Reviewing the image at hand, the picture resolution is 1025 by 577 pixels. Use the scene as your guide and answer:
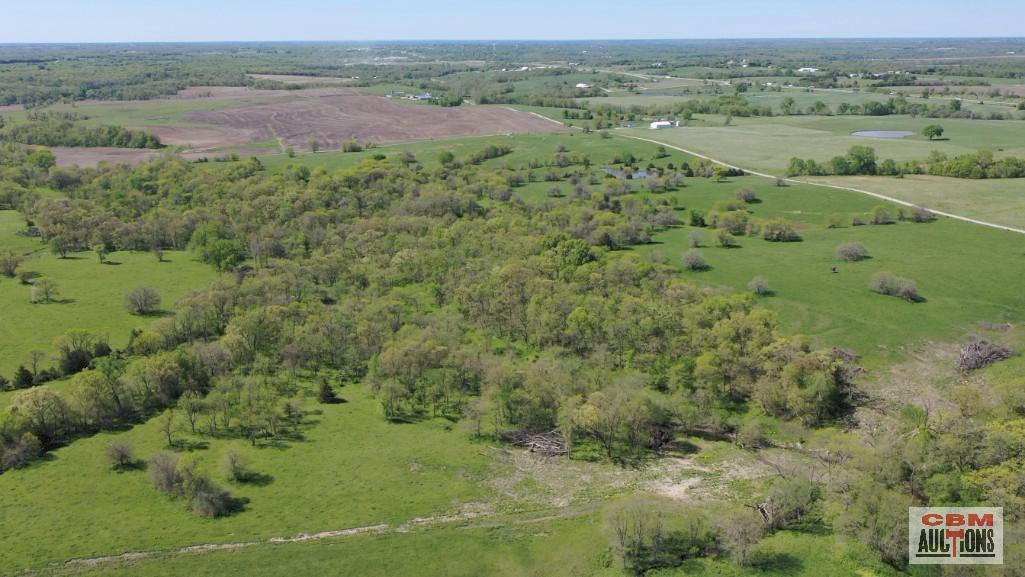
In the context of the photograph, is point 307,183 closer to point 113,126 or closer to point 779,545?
point 113,126

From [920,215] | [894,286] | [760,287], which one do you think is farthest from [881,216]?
[760,287]

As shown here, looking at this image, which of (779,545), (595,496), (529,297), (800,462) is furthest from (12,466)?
(800,462)

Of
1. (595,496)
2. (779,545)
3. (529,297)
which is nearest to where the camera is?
(779,545)

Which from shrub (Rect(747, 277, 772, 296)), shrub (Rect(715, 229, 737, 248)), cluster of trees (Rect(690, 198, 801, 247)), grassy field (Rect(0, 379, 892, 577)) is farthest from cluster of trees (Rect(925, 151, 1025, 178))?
grassy field (Rect(0, 379, 892, 577))

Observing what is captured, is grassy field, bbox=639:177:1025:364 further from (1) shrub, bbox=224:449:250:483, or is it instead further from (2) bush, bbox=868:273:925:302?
(1) shrub, bbox=224:449:250:483

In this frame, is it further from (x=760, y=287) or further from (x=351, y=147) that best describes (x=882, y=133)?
(x=351, y=147)

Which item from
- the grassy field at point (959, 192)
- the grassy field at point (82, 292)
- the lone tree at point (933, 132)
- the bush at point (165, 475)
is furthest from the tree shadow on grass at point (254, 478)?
the lone tree at point (933, 132)

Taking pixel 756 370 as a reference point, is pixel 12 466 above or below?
below
